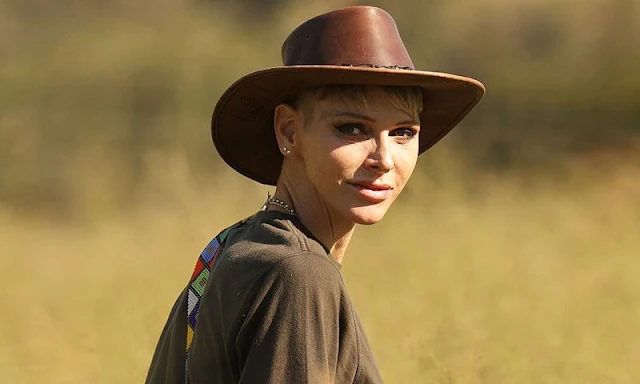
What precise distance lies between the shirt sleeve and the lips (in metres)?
0.21

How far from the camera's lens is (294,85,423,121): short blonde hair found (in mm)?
1530

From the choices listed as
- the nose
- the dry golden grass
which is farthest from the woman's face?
the dry golden grass

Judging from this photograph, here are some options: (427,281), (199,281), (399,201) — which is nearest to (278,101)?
(199,281)

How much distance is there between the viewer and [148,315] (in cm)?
466

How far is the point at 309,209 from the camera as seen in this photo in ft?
5.20

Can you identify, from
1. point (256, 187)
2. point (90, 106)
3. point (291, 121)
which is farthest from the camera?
point (90, 106)

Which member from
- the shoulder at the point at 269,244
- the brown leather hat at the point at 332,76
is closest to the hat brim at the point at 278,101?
the brown leather hat at the point at 332,76

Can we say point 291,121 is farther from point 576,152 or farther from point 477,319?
point 576,152

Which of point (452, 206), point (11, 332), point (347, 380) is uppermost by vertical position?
point (347, 380)

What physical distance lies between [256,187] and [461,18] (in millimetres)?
2441

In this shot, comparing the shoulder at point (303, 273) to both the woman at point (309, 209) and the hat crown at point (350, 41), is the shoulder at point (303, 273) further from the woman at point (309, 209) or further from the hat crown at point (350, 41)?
the hat crown at point (350, 41)

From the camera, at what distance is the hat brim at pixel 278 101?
1514 millimetres

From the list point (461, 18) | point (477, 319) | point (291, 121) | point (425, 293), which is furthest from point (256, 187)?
point (291, 121)

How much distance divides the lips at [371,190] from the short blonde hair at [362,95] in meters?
0.12
